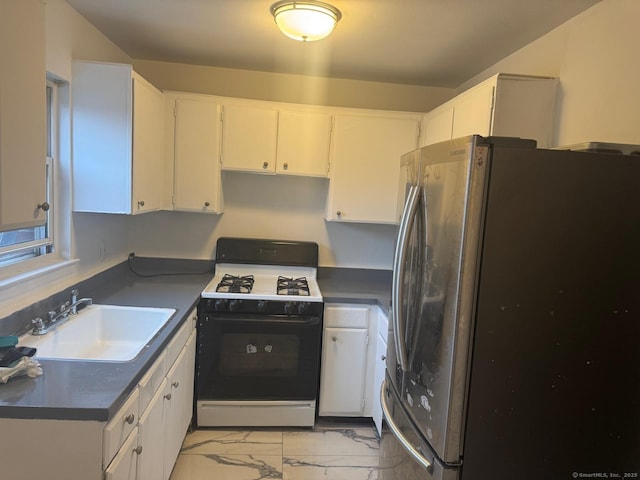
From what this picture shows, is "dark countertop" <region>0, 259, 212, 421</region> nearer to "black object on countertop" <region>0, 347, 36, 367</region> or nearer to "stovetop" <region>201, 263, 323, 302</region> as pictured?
"black object on countertop" <region>0, 347, 36, 367</region>

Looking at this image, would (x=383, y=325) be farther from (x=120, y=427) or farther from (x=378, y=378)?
(x=120, y=427)

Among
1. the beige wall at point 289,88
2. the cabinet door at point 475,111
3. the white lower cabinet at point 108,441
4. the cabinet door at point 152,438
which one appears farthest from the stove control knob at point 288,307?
the beige wall at point 289,88

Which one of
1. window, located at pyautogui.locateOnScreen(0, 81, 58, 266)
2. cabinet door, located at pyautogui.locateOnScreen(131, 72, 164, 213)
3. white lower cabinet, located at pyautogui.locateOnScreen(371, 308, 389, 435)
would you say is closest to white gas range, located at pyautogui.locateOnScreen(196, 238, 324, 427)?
white lower cabinet, located at pyautogui.locateOnScreen(371, 308, 389, 435)

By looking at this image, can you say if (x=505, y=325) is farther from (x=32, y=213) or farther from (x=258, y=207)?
(x=258, y=207)

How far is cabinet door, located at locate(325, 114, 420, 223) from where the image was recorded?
10.0 ft

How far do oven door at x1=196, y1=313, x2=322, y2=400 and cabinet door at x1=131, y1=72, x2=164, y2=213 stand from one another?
2.59 ft

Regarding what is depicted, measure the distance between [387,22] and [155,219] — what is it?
2111 mm

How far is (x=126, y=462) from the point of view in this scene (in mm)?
1511

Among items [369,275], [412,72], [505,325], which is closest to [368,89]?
[412,72]

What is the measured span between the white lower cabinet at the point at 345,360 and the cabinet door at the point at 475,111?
4.11ft

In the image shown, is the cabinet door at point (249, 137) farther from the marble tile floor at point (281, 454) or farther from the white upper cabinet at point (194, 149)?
the marble tile floor at point (281, 454)

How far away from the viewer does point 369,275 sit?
11.4ft

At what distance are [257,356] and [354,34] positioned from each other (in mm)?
1929

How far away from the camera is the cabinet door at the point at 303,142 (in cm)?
303
